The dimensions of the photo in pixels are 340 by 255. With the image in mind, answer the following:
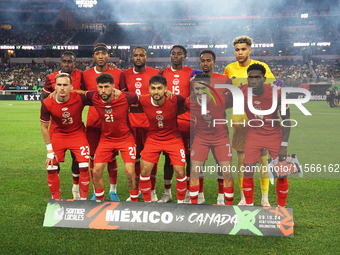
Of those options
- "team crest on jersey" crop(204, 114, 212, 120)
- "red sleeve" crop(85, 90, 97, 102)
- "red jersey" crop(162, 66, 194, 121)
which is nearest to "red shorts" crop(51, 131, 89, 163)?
"red sleeve" crop(85, 90, 97, 102)

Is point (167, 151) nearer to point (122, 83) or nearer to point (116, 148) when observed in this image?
point (116, 148)

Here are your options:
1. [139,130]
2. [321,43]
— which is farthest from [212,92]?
[321,43]

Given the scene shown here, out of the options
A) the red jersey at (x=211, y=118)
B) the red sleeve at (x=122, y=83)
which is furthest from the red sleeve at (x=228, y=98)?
the red sleeve at (x=122, y=83)

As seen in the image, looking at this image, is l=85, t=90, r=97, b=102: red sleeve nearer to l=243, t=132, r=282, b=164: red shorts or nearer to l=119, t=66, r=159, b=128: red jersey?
l=119, t=66, r=159, b=128: red jersey

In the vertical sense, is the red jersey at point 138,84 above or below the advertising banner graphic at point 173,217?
Result: above

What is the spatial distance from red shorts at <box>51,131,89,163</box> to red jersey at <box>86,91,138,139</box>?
0.43m

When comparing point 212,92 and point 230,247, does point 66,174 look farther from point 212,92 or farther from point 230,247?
point 230,247

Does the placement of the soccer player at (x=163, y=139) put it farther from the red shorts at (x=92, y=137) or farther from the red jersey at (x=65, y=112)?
the red shorts at (x=92, y=137)

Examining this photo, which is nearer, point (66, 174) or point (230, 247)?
point (230, 247)

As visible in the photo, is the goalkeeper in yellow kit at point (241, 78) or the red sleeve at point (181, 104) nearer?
the red sleeve at point (181, 104)

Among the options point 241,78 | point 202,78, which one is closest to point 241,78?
point 241,78

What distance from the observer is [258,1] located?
5425 cm

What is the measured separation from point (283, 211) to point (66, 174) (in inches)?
201

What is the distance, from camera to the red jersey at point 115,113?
17.2 feet
